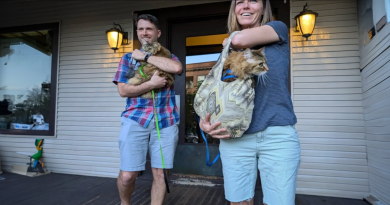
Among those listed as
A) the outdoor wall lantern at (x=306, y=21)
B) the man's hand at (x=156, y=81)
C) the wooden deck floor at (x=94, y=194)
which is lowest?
the wooden deck floor at (x=94, y=194)

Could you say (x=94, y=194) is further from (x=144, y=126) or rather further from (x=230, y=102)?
(x=230, y=102)

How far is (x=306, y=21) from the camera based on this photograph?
277 centimetres

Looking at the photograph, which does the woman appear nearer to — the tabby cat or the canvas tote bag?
the canvas tote bag

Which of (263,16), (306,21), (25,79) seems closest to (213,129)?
(263,16)

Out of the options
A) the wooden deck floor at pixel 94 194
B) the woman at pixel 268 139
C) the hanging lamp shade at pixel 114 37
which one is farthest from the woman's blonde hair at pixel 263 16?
the hanging lamp shade at pixel 114 37

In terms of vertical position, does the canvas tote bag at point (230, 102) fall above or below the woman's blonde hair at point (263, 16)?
below

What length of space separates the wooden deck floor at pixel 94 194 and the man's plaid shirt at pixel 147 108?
1.13m

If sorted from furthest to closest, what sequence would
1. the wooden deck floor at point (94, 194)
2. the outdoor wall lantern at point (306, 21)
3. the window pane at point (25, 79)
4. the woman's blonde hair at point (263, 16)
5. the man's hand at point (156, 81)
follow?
the window pane at point (25, 79)
the outdoor wall lantern at point (306, 21)
the wooden deck floor at point (94, 194)
the man's hand at point (156, 81)
the woman's blonde hair at point (263, 16)

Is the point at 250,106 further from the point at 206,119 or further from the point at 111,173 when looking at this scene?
the point at 111,173

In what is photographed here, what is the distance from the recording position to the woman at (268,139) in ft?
3.38

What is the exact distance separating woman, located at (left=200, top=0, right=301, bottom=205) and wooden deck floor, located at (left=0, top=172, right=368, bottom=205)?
1.59m

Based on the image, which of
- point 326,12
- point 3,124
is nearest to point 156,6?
point 326,12

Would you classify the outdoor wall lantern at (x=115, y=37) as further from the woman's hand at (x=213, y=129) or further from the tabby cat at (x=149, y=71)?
the woman's hand at (x=213, y=129)

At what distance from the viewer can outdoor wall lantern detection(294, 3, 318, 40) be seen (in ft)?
9.02
